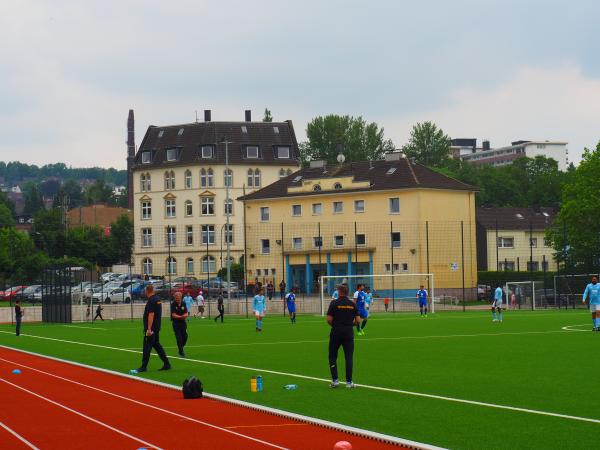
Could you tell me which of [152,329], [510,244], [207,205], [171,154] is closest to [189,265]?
[207,205]

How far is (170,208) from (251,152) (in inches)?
444

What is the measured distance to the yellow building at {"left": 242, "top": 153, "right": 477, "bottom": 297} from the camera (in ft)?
289

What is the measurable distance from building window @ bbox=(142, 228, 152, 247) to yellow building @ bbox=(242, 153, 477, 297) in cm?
2218

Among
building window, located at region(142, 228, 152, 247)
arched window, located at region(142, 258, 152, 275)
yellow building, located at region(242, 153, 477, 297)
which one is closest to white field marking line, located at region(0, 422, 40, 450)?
yellow building, located at region(242, 153, 477, 297)

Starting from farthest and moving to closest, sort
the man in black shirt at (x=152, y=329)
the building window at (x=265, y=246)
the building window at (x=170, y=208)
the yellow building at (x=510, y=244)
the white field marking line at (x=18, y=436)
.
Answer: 1. the building window at (x=170, y=208)
2. the yellow building at (x=510, y=244)
3. the building window at (x=265, y=246)
4. the man in black shirt at (x=152, y=329)
5. the white field marking line at (x=18, y=436)

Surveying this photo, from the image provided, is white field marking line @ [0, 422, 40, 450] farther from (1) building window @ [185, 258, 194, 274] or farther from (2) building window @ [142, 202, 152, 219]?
(2) building window @ [142, 202, 152, 219]

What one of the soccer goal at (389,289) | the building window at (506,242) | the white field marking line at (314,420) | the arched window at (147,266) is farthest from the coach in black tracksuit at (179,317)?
the arched window at (147,266)

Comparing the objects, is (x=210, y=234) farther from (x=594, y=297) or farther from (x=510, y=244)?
(x=594, y=297)

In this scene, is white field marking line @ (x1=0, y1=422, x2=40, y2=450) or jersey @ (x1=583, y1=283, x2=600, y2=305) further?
jersey @ (x1=583, y1=283, x2=600, y2=305)

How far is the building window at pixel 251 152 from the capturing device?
4806 inches

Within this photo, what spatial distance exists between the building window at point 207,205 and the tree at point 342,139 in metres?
23.4

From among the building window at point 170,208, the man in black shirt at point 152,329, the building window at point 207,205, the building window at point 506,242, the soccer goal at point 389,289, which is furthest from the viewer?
the building window at point 170,208

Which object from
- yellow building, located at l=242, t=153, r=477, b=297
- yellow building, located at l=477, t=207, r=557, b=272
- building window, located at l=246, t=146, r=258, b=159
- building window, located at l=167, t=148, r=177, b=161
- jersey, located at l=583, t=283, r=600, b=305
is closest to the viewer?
jersey, located at l=583, t=283, r=600, b=305

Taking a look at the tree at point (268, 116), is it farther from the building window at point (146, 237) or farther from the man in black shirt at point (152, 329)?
the man in black shirt at point (152, 329)
